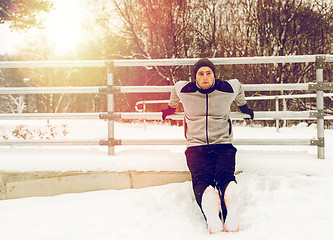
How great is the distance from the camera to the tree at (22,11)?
9.77m

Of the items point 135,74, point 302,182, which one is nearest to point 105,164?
point 302,182

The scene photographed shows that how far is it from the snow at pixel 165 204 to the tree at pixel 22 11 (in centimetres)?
877

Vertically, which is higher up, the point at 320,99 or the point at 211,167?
the point at 320,99

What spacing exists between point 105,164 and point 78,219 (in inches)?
26.4

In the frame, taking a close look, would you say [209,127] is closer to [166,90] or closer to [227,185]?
[227,185]

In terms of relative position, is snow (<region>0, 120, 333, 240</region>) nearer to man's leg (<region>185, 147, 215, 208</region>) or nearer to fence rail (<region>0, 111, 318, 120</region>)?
man's leg (<region>185, 147, 215, 208</region>)

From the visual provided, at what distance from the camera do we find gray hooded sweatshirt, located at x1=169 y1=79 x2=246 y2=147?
254cm

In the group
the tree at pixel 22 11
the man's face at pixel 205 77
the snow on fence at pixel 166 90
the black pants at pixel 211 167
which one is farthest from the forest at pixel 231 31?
the black pants at pixel 211 167

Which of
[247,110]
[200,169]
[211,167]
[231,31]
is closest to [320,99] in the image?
[247,110]

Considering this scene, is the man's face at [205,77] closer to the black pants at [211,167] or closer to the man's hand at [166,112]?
the man's hand at [166,112]

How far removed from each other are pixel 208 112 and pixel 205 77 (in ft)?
1.08

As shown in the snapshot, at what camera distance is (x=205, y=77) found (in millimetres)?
2570

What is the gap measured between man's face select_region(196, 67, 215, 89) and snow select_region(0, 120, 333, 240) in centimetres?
82

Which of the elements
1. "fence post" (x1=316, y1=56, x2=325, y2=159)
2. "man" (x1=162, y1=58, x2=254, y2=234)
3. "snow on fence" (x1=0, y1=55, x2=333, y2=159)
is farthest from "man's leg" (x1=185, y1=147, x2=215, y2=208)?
"fence post" (x1=316, y1=56, x2=325, y2=159)
